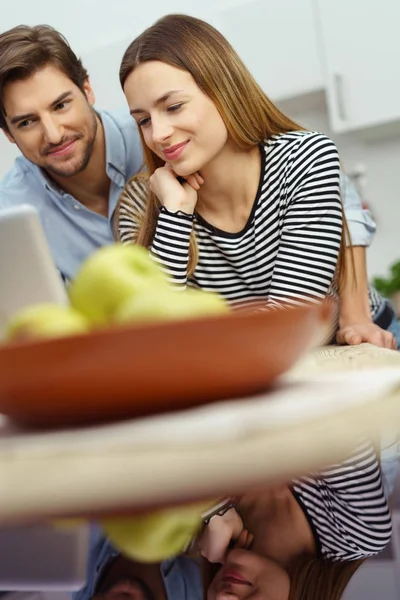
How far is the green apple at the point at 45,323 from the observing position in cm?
35

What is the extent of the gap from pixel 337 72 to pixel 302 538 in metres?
3.10

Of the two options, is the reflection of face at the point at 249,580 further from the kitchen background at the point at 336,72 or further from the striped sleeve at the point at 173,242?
the kitchen background at the point at 336,72

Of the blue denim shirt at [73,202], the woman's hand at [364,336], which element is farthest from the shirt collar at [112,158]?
the woman's hand at [364,336]

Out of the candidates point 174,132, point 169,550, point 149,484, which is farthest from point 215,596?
point 174,132

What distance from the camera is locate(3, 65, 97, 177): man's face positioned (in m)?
2.08

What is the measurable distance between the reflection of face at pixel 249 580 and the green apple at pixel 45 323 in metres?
0.13

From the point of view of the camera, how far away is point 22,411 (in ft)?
1.10

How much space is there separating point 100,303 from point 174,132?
4.38 ft

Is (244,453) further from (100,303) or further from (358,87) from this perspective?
(358,87)

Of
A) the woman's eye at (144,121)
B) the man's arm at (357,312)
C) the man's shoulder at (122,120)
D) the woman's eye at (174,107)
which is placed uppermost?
the woman's eye at (174,107)

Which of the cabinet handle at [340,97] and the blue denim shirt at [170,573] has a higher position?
the blue denim shirt at [170,573]

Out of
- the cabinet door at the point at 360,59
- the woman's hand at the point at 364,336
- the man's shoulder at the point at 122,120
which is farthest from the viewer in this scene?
the cabinet door at the point at 360,59

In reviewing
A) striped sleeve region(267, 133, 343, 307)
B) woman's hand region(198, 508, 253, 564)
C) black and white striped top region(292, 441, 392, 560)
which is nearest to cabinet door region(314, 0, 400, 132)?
striped sleeve region(267, 133, 343, 307)

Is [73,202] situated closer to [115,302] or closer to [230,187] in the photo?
[230,187]
